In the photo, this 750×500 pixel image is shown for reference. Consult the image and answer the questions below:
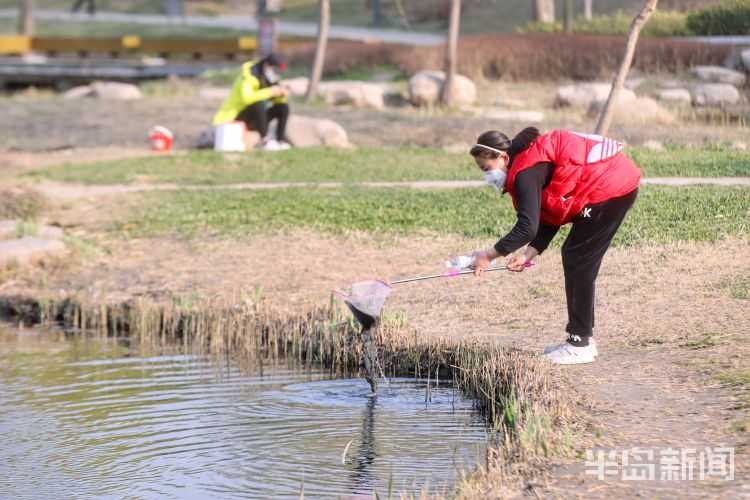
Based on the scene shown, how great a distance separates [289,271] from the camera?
464 inches

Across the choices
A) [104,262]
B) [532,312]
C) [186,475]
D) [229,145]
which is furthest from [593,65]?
[186,475]

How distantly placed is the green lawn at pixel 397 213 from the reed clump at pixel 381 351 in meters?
2.22

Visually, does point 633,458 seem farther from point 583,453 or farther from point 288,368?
point 288,368

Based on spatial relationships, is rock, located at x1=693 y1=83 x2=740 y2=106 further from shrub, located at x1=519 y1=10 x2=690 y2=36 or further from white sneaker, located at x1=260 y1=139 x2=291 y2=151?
white sneaker, located at x1=260 y1=139 x2=291 y2=151

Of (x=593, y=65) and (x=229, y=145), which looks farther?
(x=593, y=65)

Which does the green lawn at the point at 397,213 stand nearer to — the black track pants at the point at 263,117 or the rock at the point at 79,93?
the black track pants at the point at 263,117

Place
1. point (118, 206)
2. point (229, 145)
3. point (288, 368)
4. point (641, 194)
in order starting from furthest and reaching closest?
1. point (229, 145)
2. point (118, 206)
3. point (641, 194)
4. point (288, 368)

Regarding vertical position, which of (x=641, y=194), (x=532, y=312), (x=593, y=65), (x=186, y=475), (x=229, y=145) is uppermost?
(x=593, y=65)

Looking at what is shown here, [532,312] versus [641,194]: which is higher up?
[641,194]

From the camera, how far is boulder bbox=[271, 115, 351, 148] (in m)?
19.2

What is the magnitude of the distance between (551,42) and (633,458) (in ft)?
68.8

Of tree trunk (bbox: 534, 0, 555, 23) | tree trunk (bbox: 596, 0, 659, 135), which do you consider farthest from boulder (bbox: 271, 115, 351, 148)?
tree trunk (bbox: 534, 0, 555, 23)

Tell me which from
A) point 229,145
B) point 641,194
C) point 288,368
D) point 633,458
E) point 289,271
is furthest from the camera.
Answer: point 229,145

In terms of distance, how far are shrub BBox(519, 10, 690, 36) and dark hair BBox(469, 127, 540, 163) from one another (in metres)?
20.3
